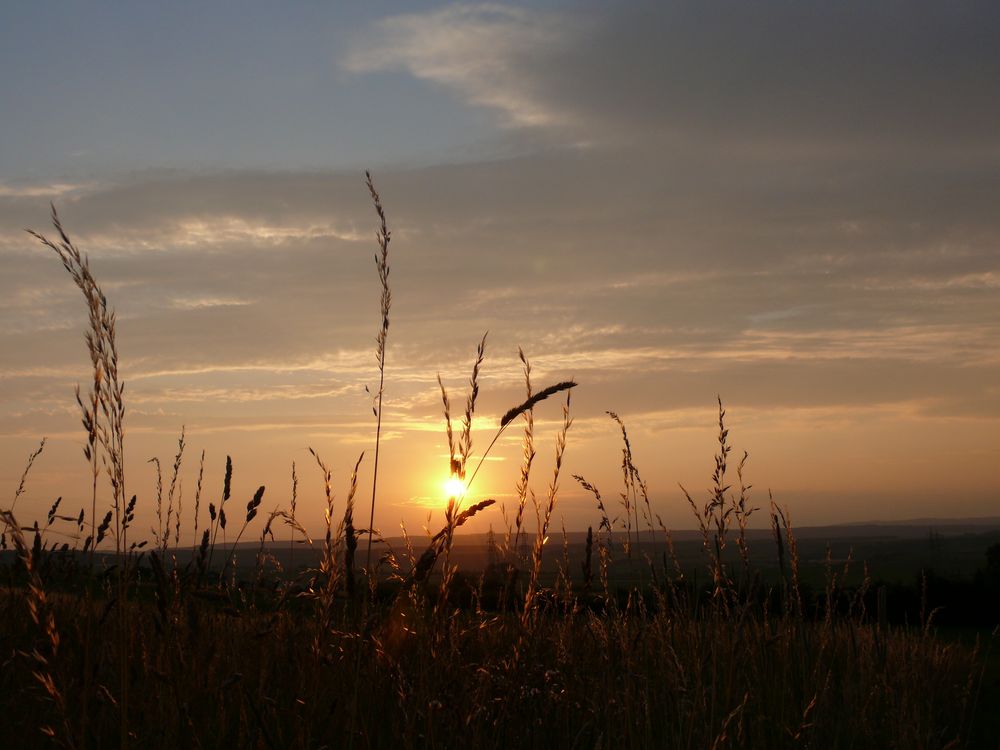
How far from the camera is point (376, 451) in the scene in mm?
2537

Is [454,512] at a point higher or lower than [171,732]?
higher

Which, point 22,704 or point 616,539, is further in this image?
point 616,539

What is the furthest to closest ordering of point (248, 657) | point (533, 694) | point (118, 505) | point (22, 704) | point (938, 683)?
1. point (938, 683)
2. point (248, 657)
3. point (22, 704)
4. point (533, 694)
5. point (118, 505)

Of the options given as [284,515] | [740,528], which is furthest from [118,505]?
[740,528]

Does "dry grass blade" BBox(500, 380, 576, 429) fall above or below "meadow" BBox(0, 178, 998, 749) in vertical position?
above

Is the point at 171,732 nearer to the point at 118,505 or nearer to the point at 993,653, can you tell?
the point at 118,505

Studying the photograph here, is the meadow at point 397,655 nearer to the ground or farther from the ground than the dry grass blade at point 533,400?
nearer to the ground

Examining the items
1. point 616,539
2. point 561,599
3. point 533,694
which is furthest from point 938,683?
point 533,694

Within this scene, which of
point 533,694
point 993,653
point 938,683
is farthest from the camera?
point 993,653

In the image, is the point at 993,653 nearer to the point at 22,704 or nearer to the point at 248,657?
the point at 248,657

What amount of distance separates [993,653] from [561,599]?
1180cm

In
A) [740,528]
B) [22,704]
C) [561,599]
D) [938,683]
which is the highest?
[740,528]

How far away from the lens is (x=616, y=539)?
14.7ft

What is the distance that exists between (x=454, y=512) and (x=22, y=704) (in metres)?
2.71
